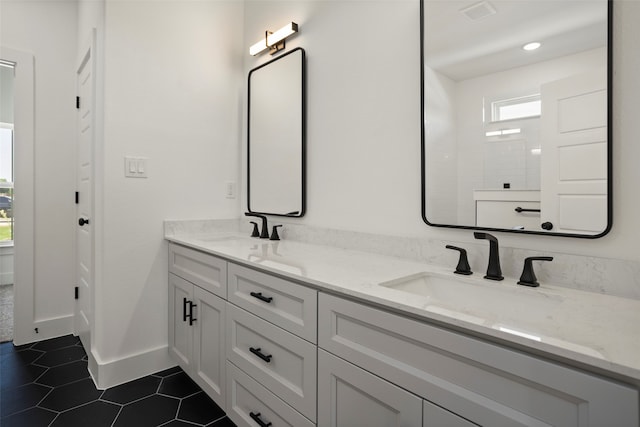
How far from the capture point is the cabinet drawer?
1.22m

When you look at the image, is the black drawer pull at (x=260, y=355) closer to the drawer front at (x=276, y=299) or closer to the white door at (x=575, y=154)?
the drawer front at (x=276, y=299)

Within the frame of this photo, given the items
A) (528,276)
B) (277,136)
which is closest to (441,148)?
(528,276)

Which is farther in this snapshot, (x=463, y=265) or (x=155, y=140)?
(x=155, y=140)

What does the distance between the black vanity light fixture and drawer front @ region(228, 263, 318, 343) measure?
1412 mm

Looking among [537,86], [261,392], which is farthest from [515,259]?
[261,392]

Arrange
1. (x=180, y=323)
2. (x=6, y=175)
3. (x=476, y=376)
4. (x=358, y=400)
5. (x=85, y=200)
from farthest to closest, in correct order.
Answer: (x=6, y=175), (x=85, y=200), (x=180, y=323), (x=358, y=400), (x=476, y=376)

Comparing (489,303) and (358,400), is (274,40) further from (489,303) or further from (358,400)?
(358,400)

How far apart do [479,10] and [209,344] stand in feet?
6.04

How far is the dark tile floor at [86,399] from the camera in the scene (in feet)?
5.42

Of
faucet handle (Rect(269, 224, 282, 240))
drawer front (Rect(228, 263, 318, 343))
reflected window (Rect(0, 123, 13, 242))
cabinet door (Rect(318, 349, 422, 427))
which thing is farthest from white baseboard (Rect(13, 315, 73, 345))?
cabinet door (Rect(318, 349, 422, 427))

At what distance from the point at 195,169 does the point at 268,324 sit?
1.38 metres

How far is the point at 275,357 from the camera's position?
129cm

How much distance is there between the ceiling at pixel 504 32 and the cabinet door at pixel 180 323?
1658 mm

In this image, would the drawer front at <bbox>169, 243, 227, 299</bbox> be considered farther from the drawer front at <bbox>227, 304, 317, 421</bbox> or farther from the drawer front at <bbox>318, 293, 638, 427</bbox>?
the drawer front at <bbox>318, 293, 638, 427</bbox>
